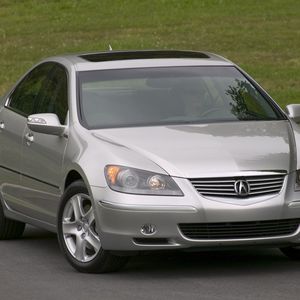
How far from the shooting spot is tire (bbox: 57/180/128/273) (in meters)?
10.0

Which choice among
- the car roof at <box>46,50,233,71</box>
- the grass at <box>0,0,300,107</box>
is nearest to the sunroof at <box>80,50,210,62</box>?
the car roof at <box>46,50,233,71</box>

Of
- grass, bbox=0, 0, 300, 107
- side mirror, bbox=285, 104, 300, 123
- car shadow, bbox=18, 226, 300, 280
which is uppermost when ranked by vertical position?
side mirror, bbox=285, 104, 300, 123

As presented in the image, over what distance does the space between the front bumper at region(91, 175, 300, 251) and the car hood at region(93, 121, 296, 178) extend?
0.15 meters

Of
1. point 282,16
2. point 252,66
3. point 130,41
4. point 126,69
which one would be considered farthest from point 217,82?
point 282,16

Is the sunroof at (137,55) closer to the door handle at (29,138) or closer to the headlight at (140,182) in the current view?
the door handle at (29,138)

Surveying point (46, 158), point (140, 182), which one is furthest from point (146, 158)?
point (46, 158)

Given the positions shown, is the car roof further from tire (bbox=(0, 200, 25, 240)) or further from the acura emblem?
the acura emblem

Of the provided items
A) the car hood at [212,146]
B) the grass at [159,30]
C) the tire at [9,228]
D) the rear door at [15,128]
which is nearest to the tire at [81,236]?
the car hood at [212,146]

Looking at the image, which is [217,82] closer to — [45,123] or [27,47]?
[45,123]

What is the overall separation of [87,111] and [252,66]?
17858 mm

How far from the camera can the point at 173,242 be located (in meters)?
9.77

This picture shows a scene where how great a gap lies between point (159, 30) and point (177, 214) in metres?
24.2

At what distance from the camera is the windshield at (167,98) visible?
428 inches

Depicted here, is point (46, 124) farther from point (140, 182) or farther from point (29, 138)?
point (140, 182)
